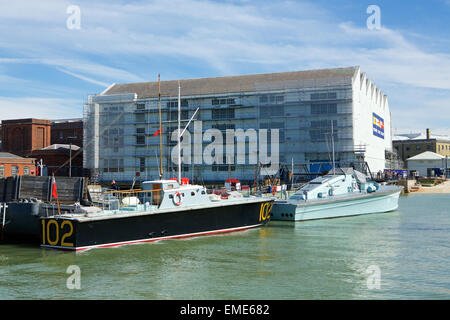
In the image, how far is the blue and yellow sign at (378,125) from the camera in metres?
73.8

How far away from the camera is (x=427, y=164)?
95.8 m

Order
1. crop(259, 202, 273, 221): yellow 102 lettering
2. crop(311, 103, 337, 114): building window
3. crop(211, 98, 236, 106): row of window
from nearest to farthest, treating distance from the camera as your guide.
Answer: crop(259, 202, 273, 221): yellow 102 lettering, crop(311, 103, 337, 114): building window, crop(211, 98, 236, 106): row of window

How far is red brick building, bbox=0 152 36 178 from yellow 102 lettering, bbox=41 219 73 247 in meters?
47.0

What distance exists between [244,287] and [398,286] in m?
4.51

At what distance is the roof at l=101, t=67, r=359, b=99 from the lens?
63.0m

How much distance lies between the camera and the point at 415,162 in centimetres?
9694

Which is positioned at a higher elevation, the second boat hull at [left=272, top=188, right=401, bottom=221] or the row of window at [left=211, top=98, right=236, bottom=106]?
the row of window at [left=211, top=98, right=236, bottom=106]

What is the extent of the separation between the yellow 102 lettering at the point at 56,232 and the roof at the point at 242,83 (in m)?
48.9

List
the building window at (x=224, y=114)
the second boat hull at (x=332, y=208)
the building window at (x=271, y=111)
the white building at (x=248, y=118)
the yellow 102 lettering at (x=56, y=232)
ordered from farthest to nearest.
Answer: the building window at (x=224, y=114) → the building window at (x=271, y=111) → the white building at (x=248, y=118) → the second boat hull at (x=332, y=208) → the yellow 102 lettering at (x=56, y=232)

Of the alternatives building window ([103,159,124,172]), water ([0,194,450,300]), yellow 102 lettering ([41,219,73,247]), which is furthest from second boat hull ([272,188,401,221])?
building window ([103,159,124,172])

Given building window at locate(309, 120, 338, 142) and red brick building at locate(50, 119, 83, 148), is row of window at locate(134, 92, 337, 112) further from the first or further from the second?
red brick building at locate(50, 119, 83, 148)

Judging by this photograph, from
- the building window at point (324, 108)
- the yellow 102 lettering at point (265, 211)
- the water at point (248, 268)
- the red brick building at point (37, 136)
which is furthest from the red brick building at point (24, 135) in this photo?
the water at point (248, 268)

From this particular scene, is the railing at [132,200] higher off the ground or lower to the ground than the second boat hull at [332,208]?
higher

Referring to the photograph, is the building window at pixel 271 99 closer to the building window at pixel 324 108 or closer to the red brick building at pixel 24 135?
the building window at pixel 324 108
